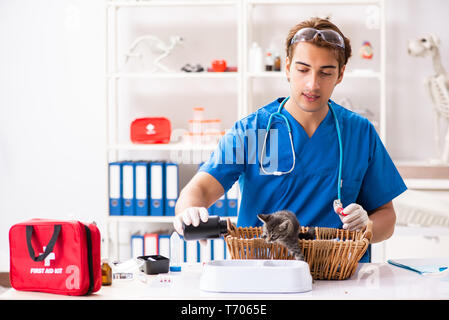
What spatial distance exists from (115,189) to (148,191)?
0.59 feet

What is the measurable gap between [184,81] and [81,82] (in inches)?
25.4

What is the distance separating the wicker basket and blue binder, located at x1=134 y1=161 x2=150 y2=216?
1.80m

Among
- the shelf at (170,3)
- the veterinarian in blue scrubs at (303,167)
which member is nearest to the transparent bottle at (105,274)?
the veterinarian in blue scrubs at (303,167)

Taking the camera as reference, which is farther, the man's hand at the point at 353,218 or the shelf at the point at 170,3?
the shelf at the point at 170,3

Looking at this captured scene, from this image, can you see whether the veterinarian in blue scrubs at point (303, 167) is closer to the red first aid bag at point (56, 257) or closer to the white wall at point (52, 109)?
the red first aid bag at point (56, 257)

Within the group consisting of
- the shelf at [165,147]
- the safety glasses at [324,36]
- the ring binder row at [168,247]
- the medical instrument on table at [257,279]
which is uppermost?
the safety glasses at [324,36]

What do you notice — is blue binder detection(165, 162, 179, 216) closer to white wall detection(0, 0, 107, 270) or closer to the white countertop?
white wall detection(0, 0, 107, 270)

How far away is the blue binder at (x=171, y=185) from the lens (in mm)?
3227

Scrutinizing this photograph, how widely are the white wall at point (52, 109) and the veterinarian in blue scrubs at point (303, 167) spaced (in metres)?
1.79

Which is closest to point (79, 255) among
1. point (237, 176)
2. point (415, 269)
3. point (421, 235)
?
point (237, 176)

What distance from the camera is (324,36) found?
1669 millimetres

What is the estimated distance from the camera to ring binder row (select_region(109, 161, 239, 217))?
3.23 meters

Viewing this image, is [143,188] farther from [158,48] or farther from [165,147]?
[158,48]

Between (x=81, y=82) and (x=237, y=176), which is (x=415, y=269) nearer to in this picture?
(x=237, y=176)
